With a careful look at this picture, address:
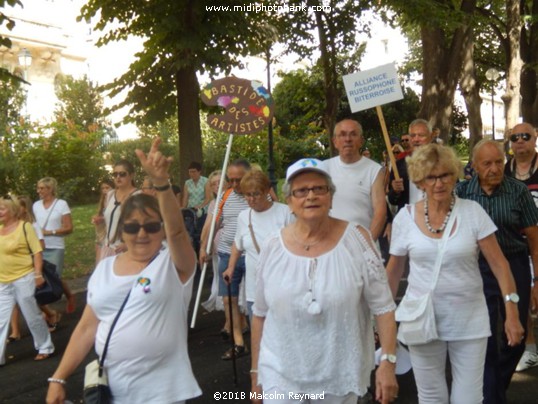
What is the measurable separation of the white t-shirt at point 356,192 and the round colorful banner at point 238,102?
2.72 meters

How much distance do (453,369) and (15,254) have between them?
483cm

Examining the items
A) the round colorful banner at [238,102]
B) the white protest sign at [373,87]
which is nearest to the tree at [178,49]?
the round colorful banner at [238,102]

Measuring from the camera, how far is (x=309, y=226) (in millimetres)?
3207

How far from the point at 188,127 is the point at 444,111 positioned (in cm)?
593

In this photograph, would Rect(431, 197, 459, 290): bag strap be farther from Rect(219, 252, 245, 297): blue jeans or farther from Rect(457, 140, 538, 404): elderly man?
Rect(219, 252, 245, 297): blue jeans

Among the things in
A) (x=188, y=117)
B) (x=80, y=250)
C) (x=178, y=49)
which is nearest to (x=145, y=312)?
(x=178, y=49)

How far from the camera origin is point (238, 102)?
8.62 meters

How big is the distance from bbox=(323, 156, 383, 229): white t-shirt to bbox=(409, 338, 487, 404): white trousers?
2007mm

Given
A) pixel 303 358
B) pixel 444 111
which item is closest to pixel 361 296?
pixel 303 358

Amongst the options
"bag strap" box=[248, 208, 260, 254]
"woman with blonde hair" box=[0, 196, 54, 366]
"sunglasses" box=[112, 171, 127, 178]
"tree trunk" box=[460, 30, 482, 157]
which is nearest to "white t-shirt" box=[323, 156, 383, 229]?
"bag strap" box=[248, 208, 260, 254]

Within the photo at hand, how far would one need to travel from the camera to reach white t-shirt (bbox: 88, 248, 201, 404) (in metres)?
3.23

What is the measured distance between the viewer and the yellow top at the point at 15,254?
283 inches

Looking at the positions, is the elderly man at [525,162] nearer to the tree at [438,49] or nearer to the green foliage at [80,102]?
the tree at [438,49]

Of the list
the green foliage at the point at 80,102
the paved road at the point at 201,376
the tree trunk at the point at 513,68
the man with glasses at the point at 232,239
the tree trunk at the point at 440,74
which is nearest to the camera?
the paved road at the point at 201,376
